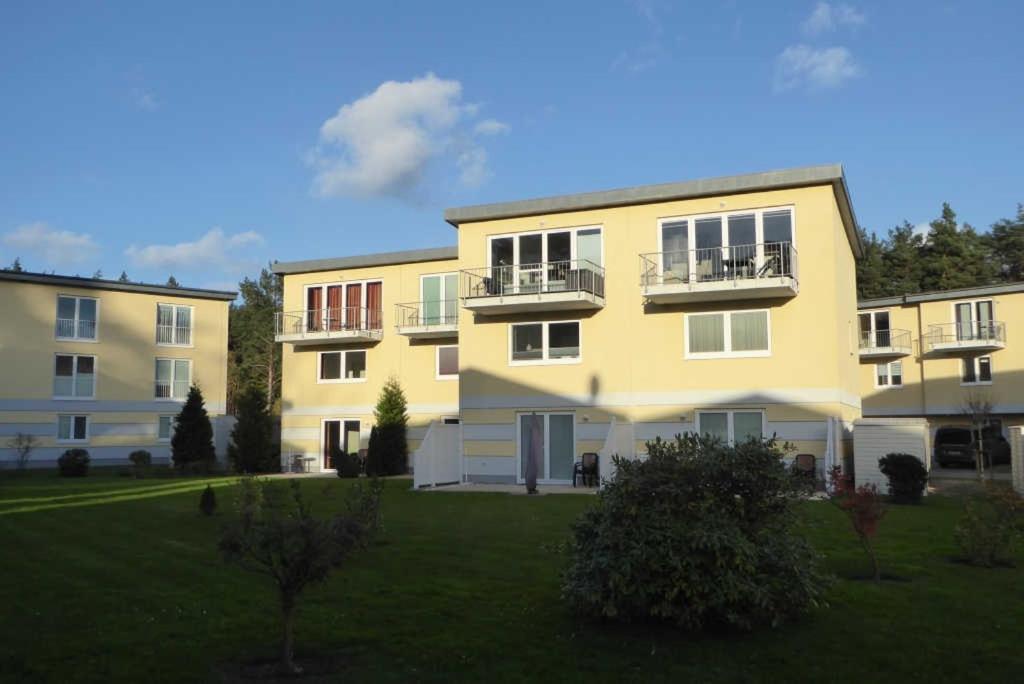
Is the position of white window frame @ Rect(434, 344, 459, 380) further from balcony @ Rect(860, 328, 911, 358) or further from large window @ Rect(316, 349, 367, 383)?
balcony @ Rect(860, 328, 911, 358)

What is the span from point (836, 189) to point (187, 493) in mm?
18220

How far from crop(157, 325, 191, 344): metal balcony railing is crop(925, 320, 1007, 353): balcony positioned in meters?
34.5

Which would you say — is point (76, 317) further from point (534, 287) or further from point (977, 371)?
point (977, 371)

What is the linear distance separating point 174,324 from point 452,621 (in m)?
36.0

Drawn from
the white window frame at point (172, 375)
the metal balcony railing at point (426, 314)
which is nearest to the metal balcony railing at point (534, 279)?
the metal balcony railing at point (426, 314)

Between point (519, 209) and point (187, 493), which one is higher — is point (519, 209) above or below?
above

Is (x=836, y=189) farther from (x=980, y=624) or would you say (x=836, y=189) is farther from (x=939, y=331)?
(x=939, y=331)

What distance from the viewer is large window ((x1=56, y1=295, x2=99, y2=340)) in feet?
120

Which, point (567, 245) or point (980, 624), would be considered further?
point (567, 245)

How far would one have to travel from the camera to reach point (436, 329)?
98.1ft

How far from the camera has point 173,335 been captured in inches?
1578

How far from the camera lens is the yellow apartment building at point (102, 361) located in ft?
116

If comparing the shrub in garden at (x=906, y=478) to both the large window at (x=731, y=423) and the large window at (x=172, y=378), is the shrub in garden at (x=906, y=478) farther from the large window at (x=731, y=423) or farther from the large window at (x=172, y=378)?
the large window at (x=172, y=378)

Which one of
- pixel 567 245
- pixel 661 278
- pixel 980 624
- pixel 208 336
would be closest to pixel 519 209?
pixel 567 245
